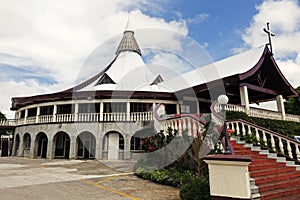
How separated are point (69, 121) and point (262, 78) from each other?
14.8 metres

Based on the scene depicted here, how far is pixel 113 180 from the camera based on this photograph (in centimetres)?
748

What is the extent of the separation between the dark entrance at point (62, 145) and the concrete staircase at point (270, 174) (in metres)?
13.2

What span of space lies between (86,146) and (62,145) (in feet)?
8.39

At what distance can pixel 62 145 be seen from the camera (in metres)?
17.0

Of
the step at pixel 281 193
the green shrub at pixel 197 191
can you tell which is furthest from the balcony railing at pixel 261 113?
the green shrub at pixel 197 191

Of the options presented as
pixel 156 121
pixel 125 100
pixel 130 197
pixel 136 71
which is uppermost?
pixel 136 71

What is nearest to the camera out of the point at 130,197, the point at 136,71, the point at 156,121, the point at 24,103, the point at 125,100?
the point at 130,197

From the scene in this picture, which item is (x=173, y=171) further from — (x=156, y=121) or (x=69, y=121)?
(x=69, y=121)

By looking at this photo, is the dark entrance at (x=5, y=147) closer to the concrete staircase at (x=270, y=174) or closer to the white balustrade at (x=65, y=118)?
the white balustrade at (x=65, y=118)

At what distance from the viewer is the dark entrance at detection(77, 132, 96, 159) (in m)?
15.5

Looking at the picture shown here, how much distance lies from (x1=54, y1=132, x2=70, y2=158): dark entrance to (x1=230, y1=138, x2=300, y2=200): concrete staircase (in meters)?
13.2

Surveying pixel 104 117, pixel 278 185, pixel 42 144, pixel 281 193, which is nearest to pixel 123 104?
pixel 104 117

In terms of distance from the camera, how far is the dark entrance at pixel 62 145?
654 inches

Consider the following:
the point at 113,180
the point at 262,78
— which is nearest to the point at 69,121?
the point at 113,180
